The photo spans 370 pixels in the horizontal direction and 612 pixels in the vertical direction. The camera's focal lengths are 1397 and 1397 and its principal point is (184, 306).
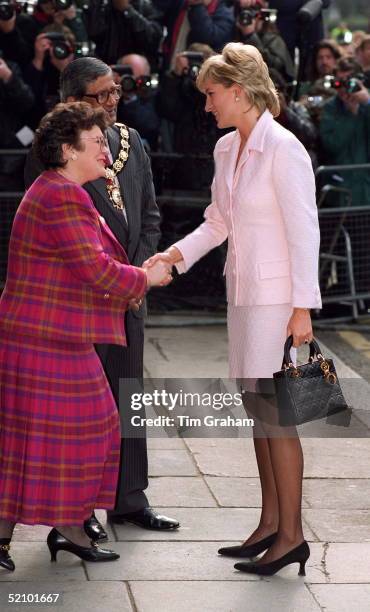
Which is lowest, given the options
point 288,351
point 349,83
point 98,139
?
point 288,351

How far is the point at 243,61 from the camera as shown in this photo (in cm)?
519

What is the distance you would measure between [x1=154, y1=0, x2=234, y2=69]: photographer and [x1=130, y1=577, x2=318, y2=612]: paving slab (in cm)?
663

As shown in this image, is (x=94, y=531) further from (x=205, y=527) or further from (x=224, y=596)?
(x=224, y=596)

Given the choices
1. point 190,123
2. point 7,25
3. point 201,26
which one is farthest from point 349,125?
point 7,25

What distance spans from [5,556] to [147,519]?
31.6 inches

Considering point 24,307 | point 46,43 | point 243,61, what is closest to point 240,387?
point 24,307

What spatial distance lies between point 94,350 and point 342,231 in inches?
230

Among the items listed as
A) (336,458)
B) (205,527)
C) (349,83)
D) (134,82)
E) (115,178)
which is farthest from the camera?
(349,83)

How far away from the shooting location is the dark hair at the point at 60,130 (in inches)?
201

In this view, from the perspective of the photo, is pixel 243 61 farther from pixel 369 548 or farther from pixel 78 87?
pixel 369 548

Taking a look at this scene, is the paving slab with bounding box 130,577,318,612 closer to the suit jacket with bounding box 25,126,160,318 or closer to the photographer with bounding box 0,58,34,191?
the suit jacket with bounding box 25,126,160,318

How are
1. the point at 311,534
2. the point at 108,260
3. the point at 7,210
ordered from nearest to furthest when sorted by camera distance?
the point at 108,260, the point at 311,534, the point at 7,210

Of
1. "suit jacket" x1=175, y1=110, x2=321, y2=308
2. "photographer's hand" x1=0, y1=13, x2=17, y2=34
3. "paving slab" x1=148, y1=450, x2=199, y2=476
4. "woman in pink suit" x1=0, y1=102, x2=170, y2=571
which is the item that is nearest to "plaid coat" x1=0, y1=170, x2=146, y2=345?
"woman in pink suit" x1=0, y1=102, x2=170, y2=571

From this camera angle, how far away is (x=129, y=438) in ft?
19.5
